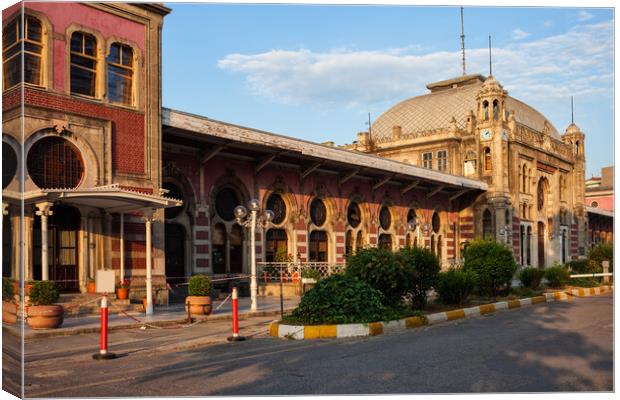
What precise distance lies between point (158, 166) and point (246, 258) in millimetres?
7229

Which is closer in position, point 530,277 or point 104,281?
point 104,281

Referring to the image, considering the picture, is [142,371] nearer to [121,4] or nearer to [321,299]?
[321,299]

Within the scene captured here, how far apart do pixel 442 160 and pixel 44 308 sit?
3032 centimetres

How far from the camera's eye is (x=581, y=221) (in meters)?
47.2

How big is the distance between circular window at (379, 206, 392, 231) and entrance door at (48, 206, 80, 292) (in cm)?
1816

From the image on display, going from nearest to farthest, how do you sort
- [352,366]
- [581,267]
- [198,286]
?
[352,366] < [198,286] < [581,267]

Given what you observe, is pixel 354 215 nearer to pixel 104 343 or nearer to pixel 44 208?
pixel 44 208

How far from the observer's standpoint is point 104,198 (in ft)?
51.5

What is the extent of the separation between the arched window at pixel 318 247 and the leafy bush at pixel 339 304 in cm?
1421

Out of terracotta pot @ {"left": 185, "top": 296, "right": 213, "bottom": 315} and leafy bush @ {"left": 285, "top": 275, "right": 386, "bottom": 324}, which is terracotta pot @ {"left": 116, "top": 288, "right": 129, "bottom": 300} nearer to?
terracotta pot @ {"left": 185, "top": 296, "right": 213, "bottom": 315}

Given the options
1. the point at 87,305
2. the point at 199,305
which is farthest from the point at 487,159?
the point at 87,305

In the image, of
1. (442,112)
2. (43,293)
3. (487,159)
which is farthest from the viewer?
(442,112)

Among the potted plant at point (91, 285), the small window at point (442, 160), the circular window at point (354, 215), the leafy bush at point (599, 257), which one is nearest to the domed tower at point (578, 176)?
the small window at point (442, 160)

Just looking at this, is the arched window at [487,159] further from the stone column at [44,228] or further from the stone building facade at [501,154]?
the stone column at [44,228]
